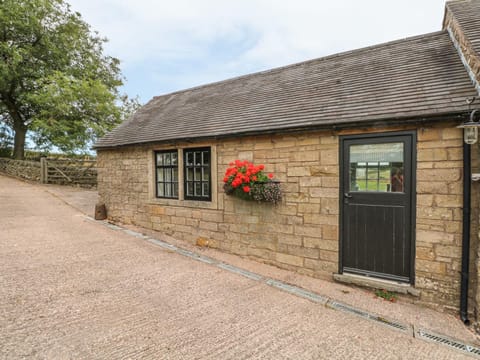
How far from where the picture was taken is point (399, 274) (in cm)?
410

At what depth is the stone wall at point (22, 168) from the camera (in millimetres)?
16484

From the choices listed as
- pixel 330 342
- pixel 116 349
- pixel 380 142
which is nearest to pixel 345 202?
pixel 380 142

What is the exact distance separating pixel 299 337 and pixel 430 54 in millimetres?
5662

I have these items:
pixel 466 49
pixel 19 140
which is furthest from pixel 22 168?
pixel 466 49

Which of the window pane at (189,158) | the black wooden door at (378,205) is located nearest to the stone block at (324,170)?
the black wooden door at (378,205)

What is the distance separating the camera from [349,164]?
4.46 meters

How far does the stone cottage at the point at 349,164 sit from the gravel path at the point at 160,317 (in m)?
1.10

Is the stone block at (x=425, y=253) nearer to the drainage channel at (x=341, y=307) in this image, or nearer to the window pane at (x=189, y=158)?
the drainage channel at (x=341, y=307)

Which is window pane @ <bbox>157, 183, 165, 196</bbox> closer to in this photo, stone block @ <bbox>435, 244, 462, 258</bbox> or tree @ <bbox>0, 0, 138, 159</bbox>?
stone block @ <bbox>435, 244, 462, 258</bbox>

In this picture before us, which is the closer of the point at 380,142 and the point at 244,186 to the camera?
the point at 380,142

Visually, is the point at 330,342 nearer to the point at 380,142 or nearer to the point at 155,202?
the point at 380,142

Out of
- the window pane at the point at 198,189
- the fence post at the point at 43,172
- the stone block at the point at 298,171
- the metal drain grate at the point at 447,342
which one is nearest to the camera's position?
the metal drain grate at the point at 447,342

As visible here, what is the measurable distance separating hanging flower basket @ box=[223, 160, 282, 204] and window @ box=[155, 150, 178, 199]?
238 cm

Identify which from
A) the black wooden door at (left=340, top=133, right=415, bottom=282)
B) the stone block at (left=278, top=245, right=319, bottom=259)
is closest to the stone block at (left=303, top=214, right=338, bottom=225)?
the black wooden door at (left=340, top=133, right=415, bottom=282)
